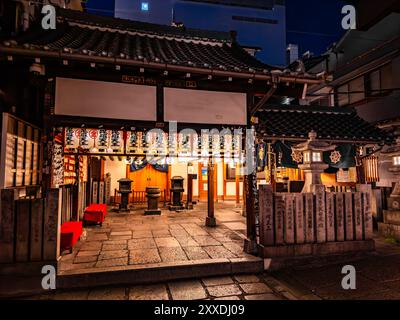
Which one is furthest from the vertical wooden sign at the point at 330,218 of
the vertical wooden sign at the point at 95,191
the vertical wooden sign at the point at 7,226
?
the vertical wooden sign at the point at 95,191

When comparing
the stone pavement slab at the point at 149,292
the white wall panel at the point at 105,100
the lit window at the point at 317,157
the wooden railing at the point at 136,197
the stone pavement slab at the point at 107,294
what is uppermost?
the white wall panel at the point at 105,100

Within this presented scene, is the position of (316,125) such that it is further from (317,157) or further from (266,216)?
(266,216)

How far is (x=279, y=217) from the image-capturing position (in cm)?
691

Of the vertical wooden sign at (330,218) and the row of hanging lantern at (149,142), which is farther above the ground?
the row of hanging lantern at (149,142)

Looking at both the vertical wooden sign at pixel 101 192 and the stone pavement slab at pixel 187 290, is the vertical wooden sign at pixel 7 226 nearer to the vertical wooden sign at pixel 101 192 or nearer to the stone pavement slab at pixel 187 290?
the stone pavement slab at pixel 187 290

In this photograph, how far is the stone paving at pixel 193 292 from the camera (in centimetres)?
512

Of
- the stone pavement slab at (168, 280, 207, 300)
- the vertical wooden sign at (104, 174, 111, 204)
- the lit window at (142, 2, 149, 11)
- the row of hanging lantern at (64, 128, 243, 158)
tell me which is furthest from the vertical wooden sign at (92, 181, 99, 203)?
the lit window at (142, 2, 149, 11)

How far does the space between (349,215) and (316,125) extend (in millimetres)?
6289

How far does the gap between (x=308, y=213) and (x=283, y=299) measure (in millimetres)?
2851

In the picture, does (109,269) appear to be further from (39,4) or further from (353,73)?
(353,73)

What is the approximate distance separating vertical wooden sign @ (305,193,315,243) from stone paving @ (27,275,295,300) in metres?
1.89

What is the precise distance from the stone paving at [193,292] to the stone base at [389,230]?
22.2 ft

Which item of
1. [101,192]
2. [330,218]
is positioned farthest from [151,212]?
[330,218]
